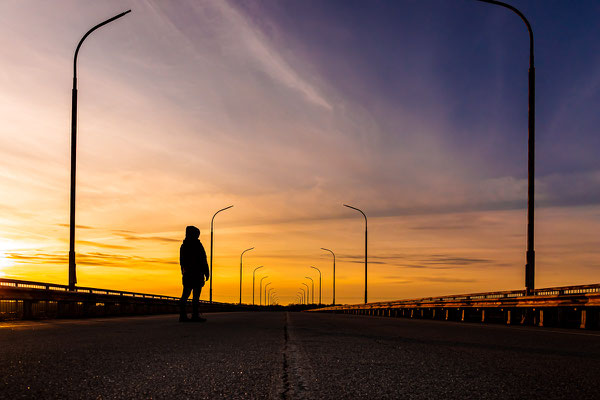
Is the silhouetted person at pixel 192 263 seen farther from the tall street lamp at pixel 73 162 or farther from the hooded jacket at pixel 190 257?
the tall street lamp at pixel 73 162

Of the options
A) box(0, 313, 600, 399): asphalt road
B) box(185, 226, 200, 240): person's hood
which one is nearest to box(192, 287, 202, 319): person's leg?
box(185, 226, 200, 240): person's hood

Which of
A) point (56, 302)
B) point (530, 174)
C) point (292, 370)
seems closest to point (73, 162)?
point (56, 302)

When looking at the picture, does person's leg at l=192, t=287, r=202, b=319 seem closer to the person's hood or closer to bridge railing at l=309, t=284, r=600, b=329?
the person's hood

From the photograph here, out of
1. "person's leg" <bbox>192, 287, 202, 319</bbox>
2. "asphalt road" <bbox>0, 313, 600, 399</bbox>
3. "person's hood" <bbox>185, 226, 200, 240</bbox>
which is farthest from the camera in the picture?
"person's leg" <bbox>192, 287, 202, 319</bbox>

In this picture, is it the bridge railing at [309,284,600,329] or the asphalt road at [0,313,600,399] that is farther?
the bridge railing at [309,284,600,329]

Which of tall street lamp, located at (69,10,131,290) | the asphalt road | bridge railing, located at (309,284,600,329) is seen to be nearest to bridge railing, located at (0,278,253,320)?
tall street lamp, located at (69,10,131,290)

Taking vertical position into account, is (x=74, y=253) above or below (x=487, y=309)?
above

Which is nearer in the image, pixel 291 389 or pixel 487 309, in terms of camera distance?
pixel 291 389

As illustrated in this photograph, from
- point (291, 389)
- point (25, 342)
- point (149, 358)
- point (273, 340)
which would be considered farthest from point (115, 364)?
point (273, 340)

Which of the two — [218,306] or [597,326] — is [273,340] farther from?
[218,306]

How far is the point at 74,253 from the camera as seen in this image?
2117 centimetres

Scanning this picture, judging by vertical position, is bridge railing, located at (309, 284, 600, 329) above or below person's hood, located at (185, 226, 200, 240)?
below

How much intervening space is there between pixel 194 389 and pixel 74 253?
1880 centimetres

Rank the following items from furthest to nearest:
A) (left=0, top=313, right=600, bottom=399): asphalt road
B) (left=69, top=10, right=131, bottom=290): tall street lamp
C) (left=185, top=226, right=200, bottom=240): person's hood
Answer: (left=69, top=10, right=131, bottom=290): tall street lamp < (left=185, top=226, right=200, bottom=240): person's hood < (left=0, top=313, right=600, bottom=399): asphalt road
